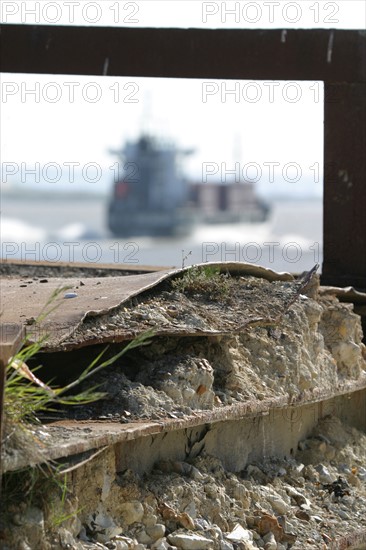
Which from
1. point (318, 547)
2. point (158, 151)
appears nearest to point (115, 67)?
point (318, 547)

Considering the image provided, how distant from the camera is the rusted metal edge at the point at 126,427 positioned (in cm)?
544

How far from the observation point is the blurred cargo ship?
73125mm

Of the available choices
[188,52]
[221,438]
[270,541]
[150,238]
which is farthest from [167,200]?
[270,541]

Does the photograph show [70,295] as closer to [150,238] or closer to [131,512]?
[131,512]

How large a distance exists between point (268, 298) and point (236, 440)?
3.26 feet

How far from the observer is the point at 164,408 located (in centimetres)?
638

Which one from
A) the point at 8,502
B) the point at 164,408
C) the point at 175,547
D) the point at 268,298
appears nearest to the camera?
the point at 8,502

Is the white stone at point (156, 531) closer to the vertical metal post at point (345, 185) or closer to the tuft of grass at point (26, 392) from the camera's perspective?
the tuft of grass at point (26, 392)

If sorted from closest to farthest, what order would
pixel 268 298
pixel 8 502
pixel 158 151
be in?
pixel 8 502
pixel 268 298
pixel 158 151

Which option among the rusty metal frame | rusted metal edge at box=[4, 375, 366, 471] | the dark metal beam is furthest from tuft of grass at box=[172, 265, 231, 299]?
the dark metal beam

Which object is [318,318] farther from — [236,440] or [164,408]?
[164,408]

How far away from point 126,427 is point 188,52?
196 inches

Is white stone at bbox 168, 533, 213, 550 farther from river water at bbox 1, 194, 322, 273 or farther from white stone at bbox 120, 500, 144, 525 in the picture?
river water at bbox 1, 194, 322, 273

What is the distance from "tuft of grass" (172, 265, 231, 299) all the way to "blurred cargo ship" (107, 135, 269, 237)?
62.8m
